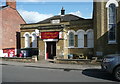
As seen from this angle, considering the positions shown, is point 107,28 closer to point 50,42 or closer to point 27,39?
point 50,42

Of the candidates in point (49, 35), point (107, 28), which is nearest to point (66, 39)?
point (49, 35)

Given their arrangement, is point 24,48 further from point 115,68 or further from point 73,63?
point 115,68

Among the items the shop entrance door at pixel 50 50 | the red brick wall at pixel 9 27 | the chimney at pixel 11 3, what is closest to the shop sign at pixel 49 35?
the shop entrance door at pixel 50 50

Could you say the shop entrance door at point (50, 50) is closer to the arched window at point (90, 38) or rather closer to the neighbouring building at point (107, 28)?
the arched window at point (90, 38)

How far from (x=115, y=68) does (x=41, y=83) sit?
14.1ft

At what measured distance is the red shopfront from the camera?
76.0 feet

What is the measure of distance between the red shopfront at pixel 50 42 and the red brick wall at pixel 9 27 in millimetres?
8354

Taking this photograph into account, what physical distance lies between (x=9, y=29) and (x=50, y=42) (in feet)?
31.3

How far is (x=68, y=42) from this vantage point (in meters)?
24.0

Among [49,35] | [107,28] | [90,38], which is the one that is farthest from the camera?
[49,35]

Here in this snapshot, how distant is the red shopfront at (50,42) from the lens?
76.0 ft

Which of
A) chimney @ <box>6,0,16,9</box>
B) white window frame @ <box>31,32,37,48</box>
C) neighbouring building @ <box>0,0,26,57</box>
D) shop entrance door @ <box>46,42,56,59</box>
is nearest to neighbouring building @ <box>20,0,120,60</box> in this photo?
shop entrance door @ <box>46,42,56,59</box>

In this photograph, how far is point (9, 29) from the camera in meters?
29.9

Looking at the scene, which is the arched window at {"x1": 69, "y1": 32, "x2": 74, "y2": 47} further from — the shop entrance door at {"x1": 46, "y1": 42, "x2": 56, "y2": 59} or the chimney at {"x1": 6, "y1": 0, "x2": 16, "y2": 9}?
the chimney at {"x1": 6, "y1": 0, "x2": 16, "y2": 9}
